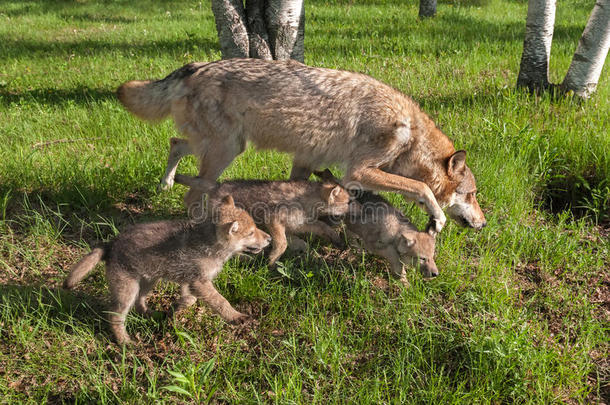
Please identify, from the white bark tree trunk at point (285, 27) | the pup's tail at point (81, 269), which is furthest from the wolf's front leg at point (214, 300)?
the white bark tree trunk at point (285, 27)

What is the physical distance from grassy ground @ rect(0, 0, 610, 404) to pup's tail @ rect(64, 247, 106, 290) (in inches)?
20.8

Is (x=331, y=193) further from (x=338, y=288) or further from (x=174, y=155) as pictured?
(x=174, y=155)

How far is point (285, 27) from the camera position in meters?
5.95

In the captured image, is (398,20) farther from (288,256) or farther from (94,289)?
(94,289)

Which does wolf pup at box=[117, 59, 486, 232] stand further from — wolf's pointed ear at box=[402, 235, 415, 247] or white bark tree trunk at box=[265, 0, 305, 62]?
white bark tree trunk at box=[265, 0, 305, 62]

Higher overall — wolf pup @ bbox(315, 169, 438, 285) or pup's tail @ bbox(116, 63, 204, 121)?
pup's tail @ bbox(116, 63, 204, 121)

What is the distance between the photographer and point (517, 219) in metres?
4.78

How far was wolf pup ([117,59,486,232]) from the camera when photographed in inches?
172

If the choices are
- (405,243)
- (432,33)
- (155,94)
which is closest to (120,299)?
(155,94)

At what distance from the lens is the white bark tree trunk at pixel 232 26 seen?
5773 millimetres

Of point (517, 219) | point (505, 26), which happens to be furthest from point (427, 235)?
point (505, 26)

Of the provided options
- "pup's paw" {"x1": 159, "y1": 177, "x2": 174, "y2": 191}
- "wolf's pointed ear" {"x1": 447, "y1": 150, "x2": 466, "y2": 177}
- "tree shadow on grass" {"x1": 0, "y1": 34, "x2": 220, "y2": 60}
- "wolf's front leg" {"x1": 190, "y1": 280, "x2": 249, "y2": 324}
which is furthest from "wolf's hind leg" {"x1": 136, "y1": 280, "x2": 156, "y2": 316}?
"tree shadow on grass" {"x1": 0, "y1": 34, "x2": 220, "y2": 60}

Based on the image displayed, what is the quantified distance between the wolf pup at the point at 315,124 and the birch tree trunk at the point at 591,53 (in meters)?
3.32

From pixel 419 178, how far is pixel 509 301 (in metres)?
1.41
